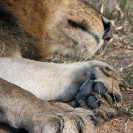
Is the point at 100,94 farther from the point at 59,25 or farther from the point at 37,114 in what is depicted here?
the point at 59,25

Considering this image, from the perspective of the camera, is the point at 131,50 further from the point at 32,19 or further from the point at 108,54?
the point at 32,19

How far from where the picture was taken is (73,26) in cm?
251

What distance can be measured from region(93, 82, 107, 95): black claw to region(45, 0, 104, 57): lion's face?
2.03 feet

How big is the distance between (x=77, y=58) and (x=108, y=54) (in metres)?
0.33

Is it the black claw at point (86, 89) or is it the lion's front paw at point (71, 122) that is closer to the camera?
the lion's front paw at point (71, 122)

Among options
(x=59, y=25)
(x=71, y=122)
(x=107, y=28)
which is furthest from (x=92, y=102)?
(x=107, y=28)

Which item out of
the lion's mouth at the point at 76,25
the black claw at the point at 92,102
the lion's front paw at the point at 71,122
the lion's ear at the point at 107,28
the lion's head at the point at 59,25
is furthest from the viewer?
the lion's ear at the point at 107,28

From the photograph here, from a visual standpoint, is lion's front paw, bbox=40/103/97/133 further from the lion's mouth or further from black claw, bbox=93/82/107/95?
the lion's mouth

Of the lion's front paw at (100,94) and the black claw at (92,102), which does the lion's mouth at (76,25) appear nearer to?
the lion's front paw at (100,94)

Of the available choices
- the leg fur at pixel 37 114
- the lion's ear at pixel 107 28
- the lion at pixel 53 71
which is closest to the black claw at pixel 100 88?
the lion at pixel 53 71

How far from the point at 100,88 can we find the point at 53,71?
390 mm

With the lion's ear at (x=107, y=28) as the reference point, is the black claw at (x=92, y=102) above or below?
above

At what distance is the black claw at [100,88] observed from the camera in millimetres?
1900

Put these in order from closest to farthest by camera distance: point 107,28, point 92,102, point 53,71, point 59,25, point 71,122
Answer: point 71,122, point 92,102, point 53,71, point 59,25, point 107,28
